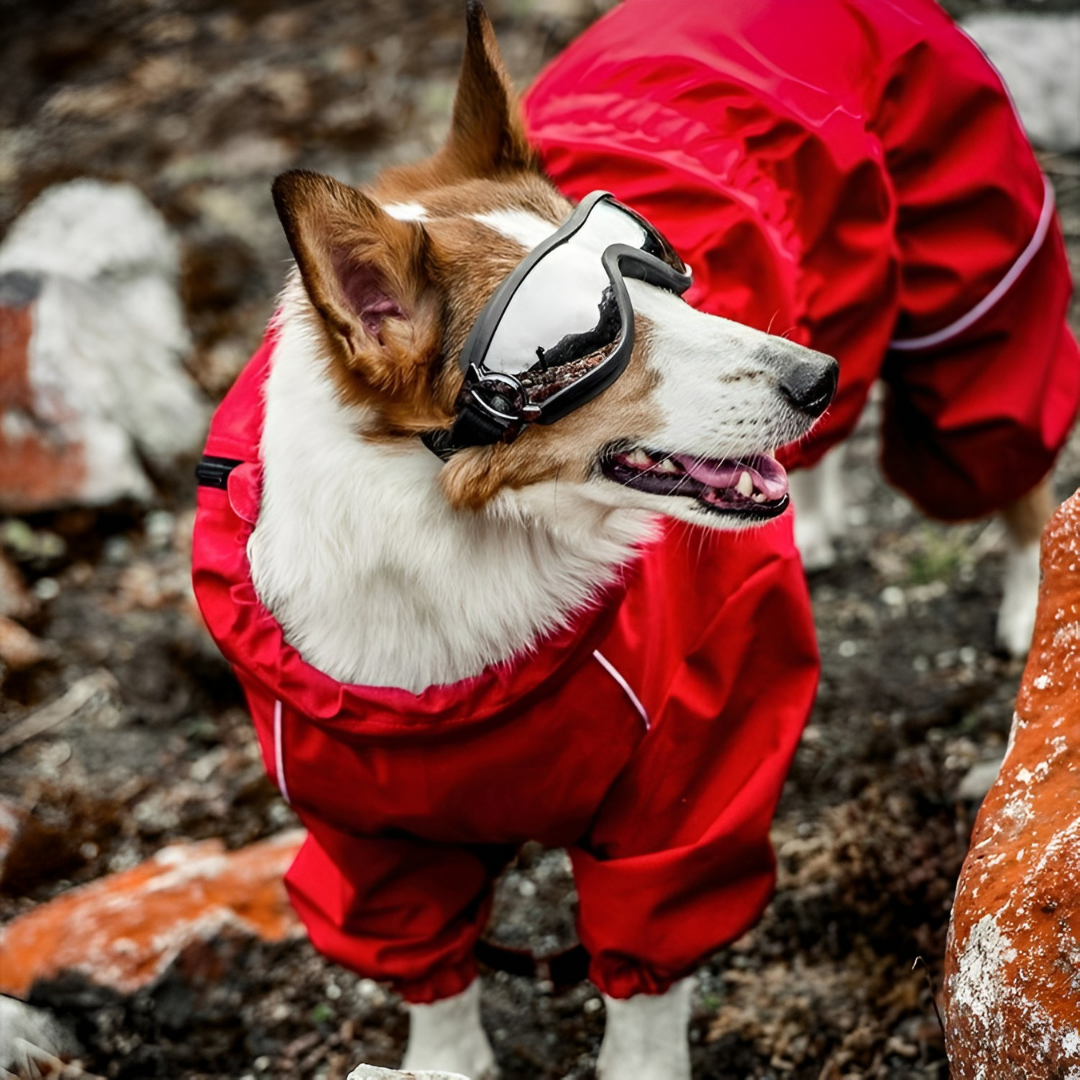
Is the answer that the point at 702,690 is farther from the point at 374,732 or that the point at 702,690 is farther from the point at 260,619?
the point at 260,619

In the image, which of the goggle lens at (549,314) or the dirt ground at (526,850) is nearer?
the goggle lens at (549,314)

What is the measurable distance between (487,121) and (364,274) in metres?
0.47

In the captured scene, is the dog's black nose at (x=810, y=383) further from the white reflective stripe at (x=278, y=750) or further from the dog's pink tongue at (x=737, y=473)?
the white reflective stripe at (x=278, y=750)

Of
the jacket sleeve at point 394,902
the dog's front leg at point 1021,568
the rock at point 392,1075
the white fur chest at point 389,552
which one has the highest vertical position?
the white fur chest at point 389,552

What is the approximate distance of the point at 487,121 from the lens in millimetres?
2236

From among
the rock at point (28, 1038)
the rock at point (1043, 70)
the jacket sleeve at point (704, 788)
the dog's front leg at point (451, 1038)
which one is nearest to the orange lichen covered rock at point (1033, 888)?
the jacket sleeve at point (704, 788)

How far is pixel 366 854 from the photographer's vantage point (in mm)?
2340

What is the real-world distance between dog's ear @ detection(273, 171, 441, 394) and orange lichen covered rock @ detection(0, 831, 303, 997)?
152 cm

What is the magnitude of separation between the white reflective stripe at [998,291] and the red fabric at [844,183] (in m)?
0.02

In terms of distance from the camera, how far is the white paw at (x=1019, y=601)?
11.4 ft

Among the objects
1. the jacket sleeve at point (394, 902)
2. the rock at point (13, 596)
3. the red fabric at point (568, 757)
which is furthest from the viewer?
the rock at point (13, 596)

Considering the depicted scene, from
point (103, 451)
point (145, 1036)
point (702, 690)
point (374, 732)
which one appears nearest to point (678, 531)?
point (702, 690)

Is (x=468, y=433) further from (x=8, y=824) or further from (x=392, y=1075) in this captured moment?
(x=8, y=824)

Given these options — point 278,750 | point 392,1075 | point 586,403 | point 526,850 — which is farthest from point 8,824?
point 586,403
